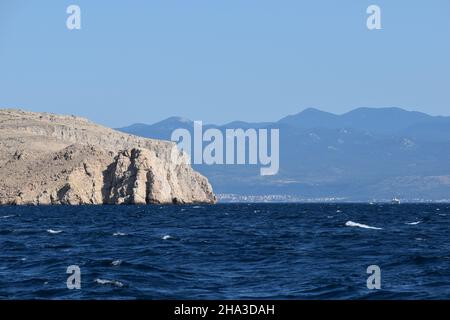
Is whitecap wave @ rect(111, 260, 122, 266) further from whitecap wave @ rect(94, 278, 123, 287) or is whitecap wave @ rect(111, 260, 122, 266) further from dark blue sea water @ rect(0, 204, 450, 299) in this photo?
whitecap wave @ rect(94, 278, 123, 287)

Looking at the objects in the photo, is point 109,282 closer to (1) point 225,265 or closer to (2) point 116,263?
(2) point 116,263

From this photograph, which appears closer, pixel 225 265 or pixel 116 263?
pixel 225 265

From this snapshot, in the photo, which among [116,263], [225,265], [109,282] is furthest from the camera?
[116,263]

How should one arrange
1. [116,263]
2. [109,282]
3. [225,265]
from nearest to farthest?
[109,282]
[225,265]
[116,263]

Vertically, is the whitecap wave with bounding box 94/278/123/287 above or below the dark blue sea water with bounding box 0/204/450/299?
above

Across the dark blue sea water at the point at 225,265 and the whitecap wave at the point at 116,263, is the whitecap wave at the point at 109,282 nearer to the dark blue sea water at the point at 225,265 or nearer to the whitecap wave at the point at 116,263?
the dark blue sea water at the point at 225,265

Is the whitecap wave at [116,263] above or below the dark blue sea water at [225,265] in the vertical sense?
above

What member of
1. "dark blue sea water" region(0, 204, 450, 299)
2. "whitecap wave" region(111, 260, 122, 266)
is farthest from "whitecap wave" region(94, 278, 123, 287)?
"whitecap wave" region(111, 260, 122, 266)

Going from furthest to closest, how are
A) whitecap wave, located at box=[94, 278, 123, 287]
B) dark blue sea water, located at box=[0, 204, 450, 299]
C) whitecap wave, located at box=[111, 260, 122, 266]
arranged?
whitecap wave, located at box=[111, 260, 122, 266] < whitecap wave, located at box=[94, 278, 123, 287] < dark blue sea water, located at box=[0, 204, 450, 299]

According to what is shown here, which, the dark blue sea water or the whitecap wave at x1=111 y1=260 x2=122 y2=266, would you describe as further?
the whitecap wave at x1=111 y1=260 x2=122 y2=266

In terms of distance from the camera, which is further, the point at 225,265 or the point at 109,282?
the point at 225,265

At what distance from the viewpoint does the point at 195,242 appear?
198 ft

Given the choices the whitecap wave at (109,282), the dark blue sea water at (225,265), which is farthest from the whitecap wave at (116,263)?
the whitecap wave at (109,282)

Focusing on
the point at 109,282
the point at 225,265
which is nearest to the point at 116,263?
the point at 225,265
